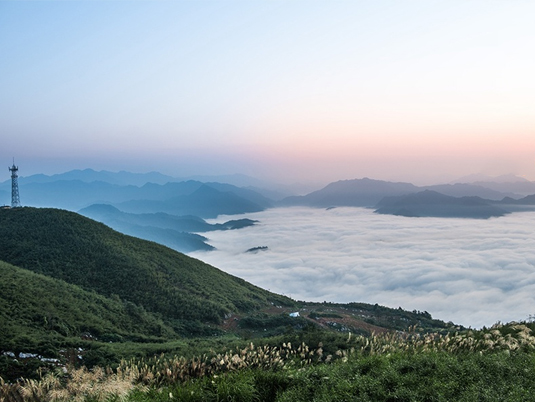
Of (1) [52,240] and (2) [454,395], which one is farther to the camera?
(1) [52,240]

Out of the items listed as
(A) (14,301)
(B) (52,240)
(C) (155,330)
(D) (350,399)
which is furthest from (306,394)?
(B) (52,240)

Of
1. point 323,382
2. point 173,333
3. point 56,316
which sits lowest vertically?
point 173,333

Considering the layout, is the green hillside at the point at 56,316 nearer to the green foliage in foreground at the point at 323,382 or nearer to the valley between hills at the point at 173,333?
the valley between hills at the point at 173,333

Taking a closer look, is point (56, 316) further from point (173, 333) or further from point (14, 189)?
point (14, 189)

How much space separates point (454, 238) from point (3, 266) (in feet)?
549

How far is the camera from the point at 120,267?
120 ft

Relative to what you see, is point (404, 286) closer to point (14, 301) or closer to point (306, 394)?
point (14, 301)

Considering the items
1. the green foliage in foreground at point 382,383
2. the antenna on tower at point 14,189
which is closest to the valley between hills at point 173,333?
the green foliage in foreground at point 382,383

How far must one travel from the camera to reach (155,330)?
84.9ft

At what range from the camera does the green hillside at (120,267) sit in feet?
106

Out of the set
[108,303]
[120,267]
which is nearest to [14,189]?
[120,267]

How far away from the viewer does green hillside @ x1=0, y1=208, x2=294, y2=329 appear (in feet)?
106

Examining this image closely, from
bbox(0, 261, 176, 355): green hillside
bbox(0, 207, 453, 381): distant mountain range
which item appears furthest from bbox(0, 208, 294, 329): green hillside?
bbox(0, 261, 176, 355): green hillside

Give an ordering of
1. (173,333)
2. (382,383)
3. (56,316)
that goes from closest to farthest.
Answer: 1. (382,383)
2. (56,316)
3. (173,333)
